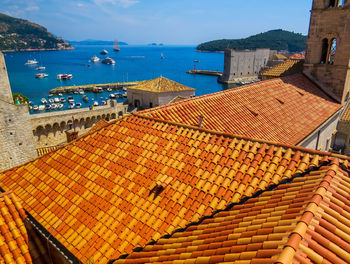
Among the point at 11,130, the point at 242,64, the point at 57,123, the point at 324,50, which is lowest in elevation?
the point at 57,123

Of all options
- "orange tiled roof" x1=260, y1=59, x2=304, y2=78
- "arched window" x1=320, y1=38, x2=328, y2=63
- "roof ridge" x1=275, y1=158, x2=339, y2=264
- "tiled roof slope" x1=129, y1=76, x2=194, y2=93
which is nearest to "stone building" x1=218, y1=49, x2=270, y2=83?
"tiled roof slope" x1=129, y1=76, x2=194, y2=93

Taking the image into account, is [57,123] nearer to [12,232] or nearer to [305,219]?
[12,232]

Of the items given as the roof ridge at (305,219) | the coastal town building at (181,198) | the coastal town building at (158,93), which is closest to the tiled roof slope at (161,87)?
the coastal town building at (158,93)

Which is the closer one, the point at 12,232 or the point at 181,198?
the point at 181,198

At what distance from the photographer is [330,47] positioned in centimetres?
Answer: 1778

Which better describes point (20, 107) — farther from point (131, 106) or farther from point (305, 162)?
point (305, 162)

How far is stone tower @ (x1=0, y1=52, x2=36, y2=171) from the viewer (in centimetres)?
1731

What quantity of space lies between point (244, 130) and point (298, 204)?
7.42m

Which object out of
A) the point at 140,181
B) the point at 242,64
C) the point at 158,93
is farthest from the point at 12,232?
the point at 242,64

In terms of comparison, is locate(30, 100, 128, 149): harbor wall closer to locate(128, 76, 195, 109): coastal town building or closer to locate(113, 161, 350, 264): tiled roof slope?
locate(128, 76, 195, 109): coastal town building

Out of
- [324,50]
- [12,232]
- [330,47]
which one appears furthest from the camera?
[324,50]

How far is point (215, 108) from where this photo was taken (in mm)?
11609

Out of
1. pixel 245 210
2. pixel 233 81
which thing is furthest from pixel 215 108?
pixel 233 81

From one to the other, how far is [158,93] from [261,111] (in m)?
14.0
